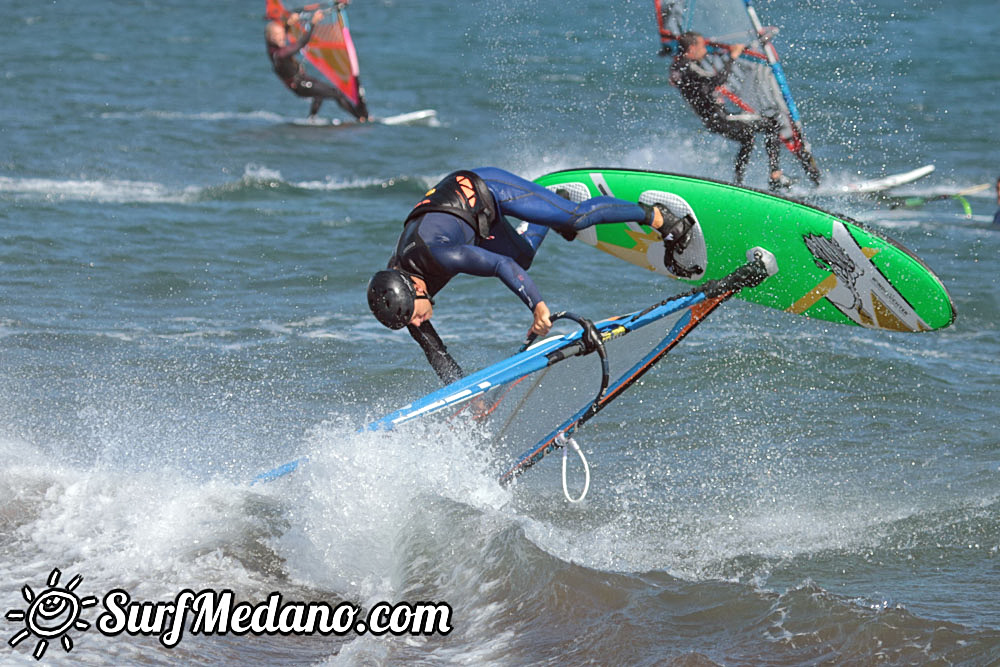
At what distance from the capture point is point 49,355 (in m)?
8.44

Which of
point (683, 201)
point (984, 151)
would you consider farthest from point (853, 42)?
point (683, 201)

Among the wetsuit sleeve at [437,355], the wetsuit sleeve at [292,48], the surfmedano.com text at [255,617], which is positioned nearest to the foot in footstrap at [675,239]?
the wetsuit sleeve at [437,355]

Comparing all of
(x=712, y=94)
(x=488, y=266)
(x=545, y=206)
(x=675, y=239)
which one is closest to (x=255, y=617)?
(x=488, y=266)

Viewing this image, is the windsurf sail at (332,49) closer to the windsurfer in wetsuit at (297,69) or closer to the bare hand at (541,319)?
the windsurfer in wetsuit at (297,69)

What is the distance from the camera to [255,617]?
509 centimetres

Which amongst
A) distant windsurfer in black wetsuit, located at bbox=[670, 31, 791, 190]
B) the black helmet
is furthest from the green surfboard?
distant windsurfer in black wetsuit, located at bbox=[670, 31, 791, 190]

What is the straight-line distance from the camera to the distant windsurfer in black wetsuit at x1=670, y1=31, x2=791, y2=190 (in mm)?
11570

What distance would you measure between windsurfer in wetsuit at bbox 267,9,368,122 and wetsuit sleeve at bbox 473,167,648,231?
44.2ft

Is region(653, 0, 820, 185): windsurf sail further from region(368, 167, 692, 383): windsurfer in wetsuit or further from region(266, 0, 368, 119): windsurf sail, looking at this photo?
region(266, 0, 368, 119): windsurf sail

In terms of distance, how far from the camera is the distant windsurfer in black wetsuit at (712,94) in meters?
11.6

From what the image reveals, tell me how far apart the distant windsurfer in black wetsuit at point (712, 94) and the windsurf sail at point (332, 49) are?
9.28 meters

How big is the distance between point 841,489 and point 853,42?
12052 mm

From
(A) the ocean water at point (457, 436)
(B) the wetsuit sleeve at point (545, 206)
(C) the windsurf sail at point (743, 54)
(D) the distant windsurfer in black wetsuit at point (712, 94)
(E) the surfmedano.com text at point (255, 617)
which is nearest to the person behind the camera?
(E) the surfmedano.com text at point (255, 617)

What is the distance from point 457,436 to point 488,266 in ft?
3.23
